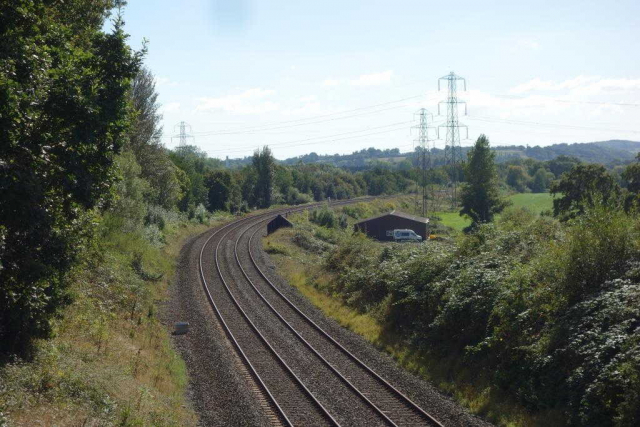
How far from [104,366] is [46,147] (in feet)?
21.8

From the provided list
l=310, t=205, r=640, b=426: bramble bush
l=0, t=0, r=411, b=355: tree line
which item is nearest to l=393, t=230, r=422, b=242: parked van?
l=310, t=205, r=640, b=426: bramble bush

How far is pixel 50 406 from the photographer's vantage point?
37.4 ft

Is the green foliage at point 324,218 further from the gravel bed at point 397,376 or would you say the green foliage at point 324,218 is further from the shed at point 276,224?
the gravel bed at point 397,376

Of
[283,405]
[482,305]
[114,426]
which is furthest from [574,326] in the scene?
[114,426]

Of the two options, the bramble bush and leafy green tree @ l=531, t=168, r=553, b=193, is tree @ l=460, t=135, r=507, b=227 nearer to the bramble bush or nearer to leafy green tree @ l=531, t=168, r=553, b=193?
the bramble bush

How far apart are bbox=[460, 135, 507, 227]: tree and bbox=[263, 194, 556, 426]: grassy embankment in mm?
35913

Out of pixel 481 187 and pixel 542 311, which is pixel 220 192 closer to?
pixel 481 187

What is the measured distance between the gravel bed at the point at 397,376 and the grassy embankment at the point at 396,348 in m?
0.32

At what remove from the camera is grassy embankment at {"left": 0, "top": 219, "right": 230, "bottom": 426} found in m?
11.5

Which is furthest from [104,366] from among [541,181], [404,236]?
[541,181]

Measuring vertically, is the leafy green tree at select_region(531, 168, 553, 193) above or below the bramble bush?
above

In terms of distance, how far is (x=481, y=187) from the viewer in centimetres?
7512

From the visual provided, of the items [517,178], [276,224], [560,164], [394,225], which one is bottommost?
[394,225]

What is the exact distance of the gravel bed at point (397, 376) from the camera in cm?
1446
